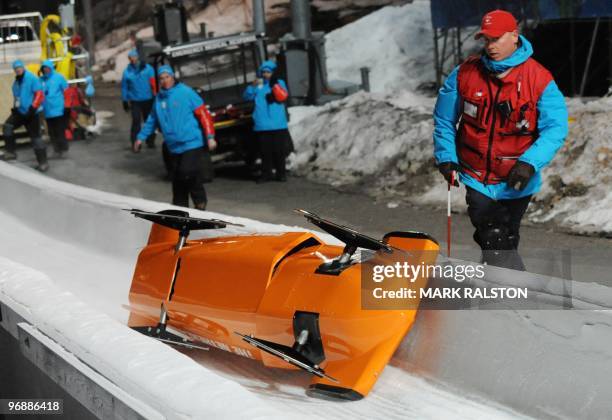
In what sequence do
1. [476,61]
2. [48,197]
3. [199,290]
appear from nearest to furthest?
[199,290], [476,61], [48,197]

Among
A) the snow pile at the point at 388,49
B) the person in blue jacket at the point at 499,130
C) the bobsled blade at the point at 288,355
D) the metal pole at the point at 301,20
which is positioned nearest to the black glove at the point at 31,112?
the metal pole at the point at 301,20

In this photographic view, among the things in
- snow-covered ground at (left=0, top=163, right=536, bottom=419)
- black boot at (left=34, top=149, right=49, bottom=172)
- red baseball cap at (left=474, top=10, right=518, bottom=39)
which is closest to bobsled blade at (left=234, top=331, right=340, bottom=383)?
snow-covered ground at (left=0, top=163, right=536, bottom=419)

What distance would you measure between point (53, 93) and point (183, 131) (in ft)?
21.6

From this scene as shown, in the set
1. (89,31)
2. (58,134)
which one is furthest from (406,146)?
(89,31)

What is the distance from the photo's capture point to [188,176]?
8305mm

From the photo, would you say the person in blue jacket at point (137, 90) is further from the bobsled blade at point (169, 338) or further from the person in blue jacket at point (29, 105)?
the bobsled blade at point (169, 338)

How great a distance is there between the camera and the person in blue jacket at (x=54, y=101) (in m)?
14.3

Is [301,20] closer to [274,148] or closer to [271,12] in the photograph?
[274,148]

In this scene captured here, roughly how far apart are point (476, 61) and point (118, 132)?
13.8 meters

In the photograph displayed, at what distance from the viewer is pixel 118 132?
17.8 meters

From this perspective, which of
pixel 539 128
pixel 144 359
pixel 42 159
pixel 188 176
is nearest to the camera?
pixel 144 359

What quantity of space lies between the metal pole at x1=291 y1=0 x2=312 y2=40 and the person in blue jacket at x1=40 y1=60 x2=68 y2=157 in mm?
3436

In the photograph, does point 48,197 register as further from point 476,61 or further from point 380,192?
point 476,61

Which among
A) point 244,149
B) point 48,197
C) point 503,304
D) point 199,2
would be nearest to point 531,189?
point 503,304
